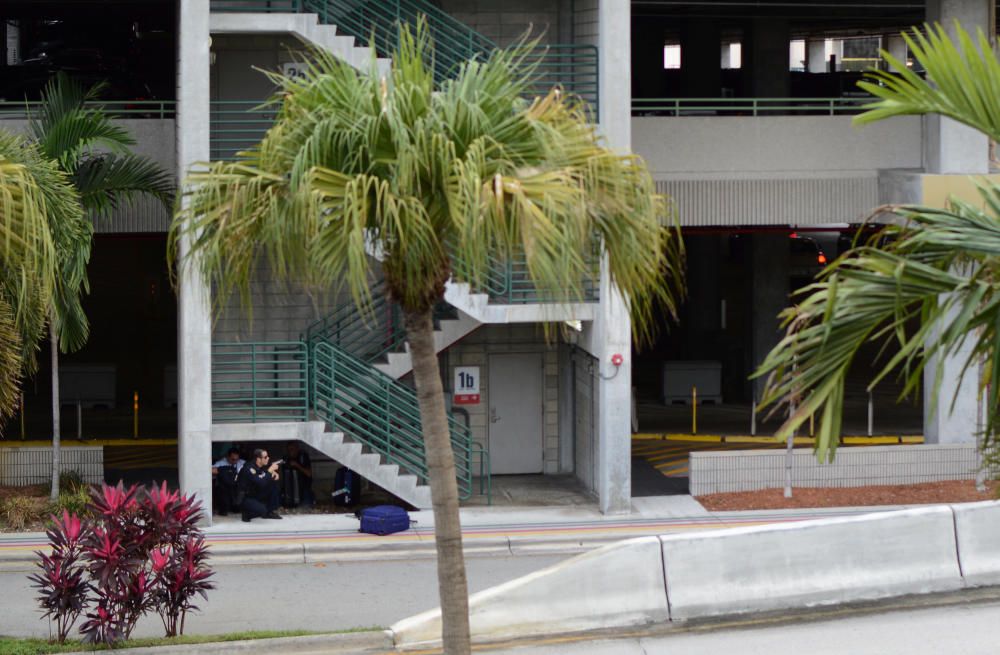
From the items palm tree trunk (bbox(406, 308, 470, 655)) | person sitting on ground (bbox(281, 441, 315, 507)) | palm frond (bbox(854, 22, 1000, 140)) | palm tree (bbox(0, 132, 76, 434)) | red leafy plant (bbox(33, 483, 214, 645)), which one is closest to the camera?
palm frond (bbox(854, 22, 1000, 140))

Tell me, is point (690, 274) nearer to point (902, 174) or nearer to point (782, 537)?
point (902, 174)

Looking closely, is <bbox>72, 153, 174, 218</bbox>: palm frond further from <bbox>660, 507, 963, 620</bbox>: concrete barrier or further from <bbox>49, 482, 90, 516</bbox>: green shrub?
<bbox>660, 507, 963, 620</bbox>: concrete barrier

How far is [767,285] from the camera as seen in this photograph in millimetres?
34188

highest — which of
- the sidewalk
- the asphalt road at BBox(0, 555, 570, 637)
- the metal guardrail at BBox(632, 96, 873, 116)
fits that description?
the metal guardrail at BBox(632, 96, 873, 116)

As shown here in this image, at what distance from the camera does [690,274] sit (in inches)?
1553

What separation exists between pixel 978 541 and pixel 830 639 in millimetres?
2915

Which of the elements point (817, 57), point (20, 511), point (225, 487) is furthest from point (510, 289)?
point (817, 57)

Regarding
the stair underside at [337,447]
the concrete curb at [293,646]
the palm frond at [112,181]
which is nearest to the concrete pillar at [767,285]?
the stair underside at [337,447]

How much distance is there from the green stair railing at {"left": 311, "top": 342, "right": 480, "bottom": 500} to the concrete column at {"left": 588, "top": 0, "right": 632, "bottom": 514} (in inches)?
79.0

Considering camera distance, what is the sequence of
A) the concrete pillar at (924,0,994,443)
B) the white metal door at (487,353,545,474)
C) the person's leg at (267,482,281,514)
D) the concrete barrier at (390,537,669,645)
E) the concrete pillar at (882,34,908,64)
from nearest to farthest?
the concrete barrier at (390,537,669,645)
the person's leg at (267,482,281,514)
the concrete pillar at (924,0,994,443)
the white metal door at (487,353,545,474)
the concrete pillar at (882,34,908,64)

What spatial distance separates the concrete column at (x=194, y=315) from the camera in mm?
20672

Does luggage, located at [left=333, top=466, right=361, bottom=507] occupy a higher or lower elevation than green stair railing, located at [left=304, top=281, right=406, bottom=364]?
lower

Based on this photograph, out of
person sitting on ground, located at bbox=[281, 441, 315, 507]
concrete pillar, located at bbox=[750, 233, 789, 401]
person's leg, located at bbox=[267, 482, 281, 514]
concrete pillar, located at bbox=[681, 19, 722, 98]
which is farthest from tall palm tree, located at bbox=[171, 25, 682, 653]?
concrete pillar, located at bbox=[681, 19, 722, 98]

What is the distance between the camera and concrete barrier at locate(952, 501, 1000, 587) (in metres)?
17.3
